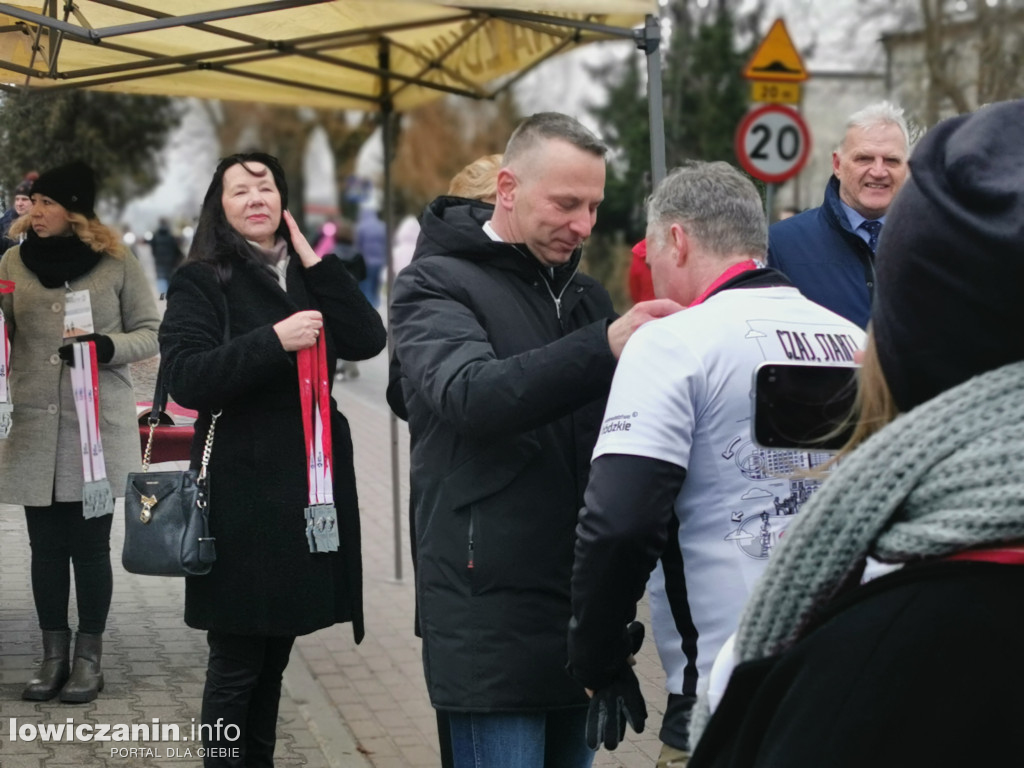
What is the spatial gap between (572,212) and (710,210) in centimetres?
52

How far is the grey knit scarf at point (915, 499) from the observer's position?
1122 millimetres

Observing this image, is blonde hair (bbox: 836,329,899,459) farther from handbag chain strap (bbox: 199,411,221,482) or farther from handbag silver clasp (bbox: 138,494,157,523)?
handbag silver clasp (bbox: 138,494,157,523)

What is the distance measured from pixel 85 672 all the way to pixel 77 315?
130 centimetres

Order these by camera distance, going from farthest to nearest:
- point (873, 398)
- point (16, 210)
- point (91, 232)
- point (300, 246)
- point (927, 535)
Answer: point (16, 210)
point (91, 232)
point (300, 246)
point (873, 398)
point (927, 535)

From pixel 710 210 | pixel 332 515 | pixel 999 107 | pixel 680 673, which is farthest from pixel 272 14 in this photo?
pixel 999 107

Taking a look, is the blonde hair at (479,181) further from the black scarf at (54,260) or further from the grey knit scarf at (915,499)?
the grey knit scarf at (915,499)

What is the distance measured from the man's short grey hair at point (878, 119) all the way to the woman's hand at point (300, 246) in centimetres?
186

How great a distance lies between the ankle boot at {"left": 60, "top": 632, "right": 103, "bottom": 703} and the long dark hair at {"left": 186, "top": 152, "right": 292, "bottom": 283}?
181 centimetres

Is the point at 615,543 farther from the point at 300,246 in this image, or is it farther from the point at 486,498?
the point at 300,246

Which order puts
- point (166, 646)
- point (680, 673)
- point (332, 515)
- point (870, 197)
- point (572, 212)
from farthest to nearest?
point (166, 646) → point (870, 197) → point (332, 515) → point (572, 212) → point (680, 673)

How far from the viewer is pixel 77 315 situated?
16.9 feet

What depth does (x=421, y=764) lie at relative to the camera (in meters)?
5.00

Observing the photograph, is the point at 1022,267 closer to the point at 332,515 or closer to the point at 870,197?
the point at 332,515

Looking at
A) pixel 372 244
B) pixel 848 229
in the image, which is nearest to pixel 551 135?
pixel 848 229
